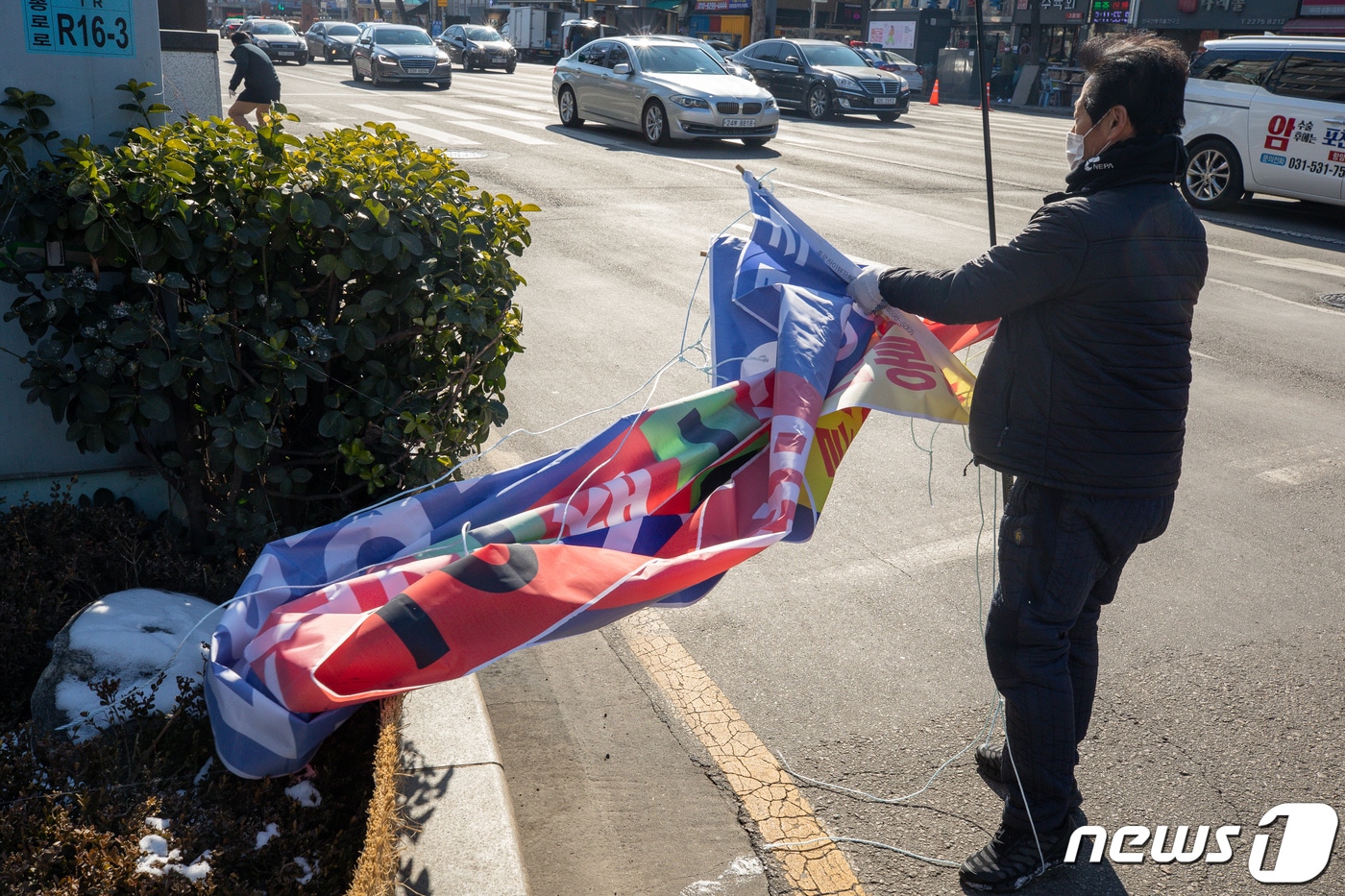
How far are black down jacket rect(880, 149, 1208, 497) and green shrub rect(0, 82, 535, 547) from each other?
1.58 m

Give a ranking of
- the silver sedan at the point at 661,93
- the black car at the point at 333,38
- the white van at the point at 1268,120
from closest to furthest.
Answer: the white van at the point at 1268,120 < the silver sedan at the point at 661,93 < the black car at the point at 333,38

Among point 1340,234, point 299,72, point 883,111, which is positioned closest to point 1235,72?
point 1340,234

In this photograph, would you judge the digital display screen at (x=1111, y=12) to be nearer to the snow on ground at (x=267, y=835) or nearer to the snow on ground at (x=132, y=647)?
the snow on ground at (x=132, y=647)

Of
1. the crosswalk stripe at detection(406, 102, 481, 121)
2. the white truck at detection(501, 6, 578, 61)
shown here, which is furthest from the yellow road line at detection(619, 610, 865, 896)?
the white truck at detection(501, 6, 578, 61)

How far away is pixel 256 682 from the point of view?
2461 millimetres

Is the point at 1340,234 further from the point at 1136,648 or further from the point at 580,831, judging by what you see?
the point at 580,831

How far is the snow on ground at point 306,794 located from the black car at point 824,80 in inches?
931

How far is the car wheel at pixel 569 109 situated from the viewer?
2014cm

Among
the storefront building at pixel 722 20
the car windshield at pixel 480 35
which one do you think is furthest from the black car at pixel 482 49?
the storefront building at pixel 722 20

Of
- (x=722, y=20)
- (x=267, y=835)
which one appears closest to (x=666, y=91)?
(x=267, y=835)

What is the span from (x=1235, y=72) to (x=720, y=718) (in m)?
13.4

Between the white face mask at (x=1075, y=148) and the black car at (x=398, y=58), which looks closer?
the white face mask at (x=1075, y=148)

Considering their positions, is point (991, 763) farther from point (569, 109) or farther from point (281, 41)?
point (281, 41)

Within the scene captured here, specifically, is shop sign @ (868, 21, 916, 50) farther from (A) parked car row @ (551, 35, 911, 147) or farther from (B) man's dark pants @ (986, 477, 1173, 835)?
(B) man's dark pants @ (986, 477, 1173, 835)
